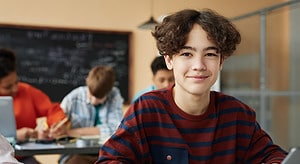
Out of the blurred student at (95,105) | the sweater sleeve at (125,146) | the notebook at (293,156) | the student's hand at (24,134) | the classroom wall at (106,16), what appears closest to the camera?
the notebook at (293,156)

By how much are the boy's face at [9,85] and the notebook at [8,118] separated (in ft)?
0.72

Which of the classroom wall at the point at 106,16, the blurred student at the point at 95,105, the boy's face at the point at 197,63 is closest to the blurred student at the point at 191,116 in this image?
the boy's face at the point at 197,63

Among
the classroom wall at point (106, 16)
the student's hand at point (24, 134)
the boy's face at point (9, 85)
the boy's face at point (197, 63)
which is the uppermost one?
the classroom wall at point (106, 16)

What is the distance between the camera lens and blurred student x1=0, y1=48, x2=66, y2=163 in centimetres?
245

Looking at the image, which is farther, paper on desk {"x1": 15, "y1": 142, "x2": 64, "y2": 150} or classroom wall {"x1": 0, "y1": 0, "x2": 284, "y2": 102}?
classroom wall {"x1": 0, "y1": 0, "x2": 284, "y2": 102}

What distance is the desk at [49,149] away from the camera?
219 centimetres

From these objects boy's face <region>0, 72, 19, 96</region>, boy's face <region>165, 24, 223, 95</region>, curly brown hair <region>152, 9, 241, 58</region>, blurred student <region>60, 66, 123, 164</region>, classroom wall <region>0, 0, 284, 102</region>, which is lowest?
blurred student <region>60, 66, 123, 164</region>

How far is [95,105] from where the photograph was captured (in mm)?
3033

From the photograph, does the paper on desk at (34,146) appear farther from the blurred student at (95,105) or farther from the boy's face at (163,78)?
the boy's face at (163,78)

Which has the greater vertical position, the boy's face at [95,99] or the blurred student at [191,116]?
the blurred student at [191,116]

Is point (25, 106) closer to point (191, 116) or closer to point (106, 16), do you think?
point (191, 116)

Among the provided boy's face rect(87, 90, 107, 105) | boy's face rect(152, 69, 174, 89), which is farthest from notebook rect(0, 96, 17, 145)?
boy's face rect(152, 69, 174, 89)

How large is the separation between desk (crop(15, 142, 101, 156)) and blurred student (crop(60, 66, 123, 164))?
0.51 m

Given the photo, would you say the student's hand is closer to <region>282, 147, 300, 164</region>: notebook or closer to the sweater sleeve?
the sweater sleeve
